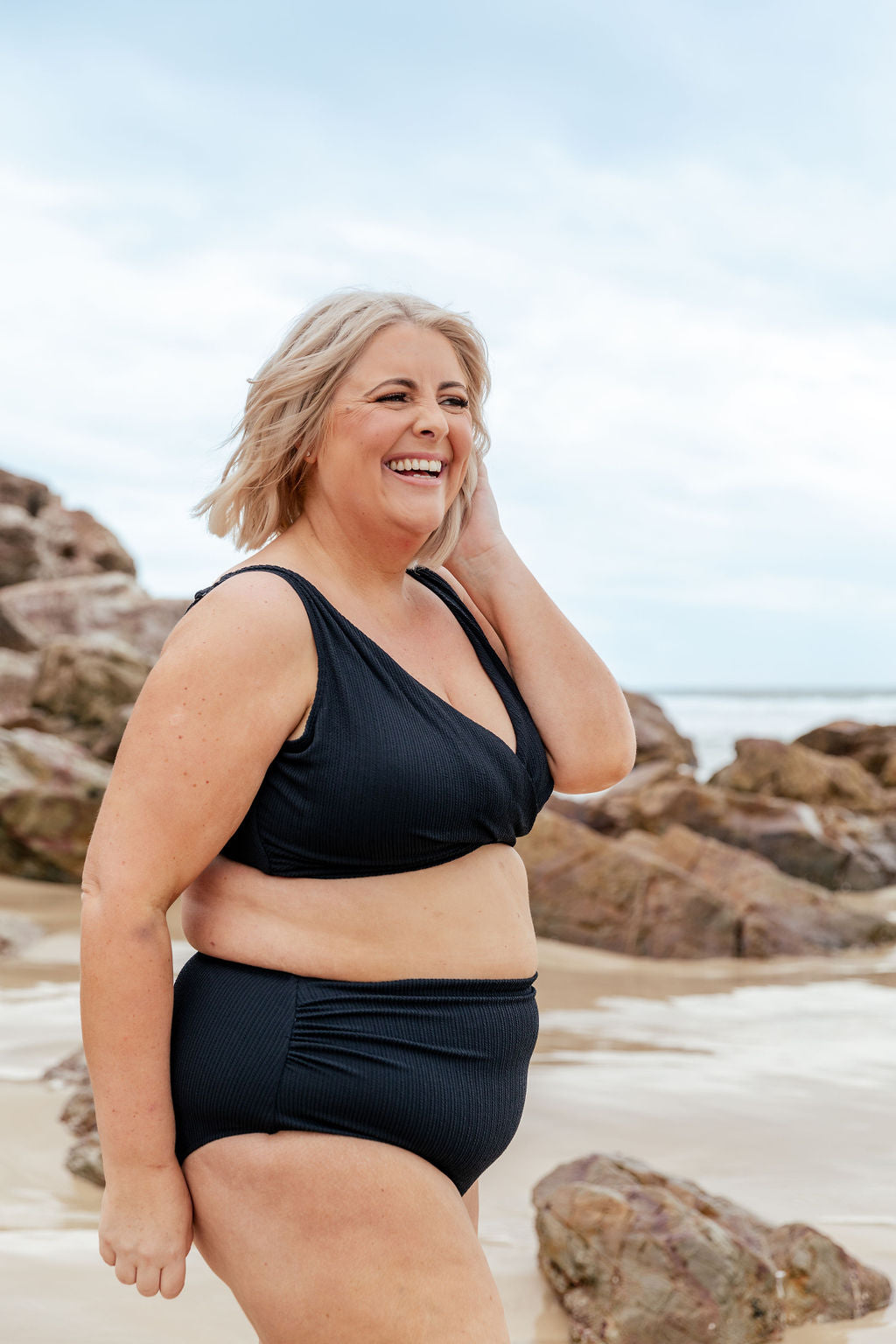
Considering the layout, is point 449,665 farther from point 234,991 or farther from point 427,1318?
point 427,1318

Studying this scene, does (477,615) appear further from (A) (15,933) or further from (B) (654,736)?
(B) (654,736)

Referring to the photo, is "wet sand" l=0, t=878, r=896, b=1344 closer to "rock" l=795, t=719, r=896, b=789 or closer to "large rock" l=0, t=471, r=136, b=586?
"rock" l=795, t=719, r=896, b=789

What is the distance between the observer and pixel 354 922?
198cm

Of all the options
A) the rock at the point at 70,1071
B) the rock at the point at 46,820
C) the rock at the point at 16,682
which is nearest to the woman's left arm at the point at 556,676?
the rock at the point at 70,1071

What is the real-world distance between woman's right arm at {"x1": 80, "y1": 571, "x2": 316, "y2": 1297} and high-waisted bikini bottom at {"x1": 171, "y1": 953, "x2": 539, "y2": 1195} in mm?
65

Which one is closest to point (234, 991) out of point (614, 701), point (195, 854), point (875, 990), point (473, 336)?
point (195, 854)

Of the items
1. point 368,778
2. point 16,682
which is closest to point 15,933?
point 368,778

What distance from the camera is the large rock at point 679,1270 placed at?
3121 mm

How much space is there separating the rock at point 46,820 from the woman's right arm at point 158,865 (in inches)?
281

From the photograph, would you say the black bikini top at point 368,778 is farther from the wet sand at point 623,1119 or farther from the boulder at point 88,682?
the boulder at point 88,682

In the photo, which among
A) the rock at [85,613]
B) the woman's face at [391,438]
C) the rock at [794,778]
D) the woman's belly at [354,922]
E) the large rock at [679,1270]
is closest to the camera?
the woman's belly at [354,922]

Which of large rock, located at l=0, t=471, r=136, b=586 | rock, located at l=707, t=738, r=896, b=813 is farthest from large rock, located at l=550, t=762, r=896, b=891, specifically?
large rock, located at l=0, t=471, r=136, b=586

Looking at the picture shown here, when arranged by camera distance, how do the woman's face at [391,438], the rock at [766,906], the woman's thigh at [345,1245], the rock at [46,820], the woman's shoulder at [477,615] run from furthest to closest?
the rock at [46,820]
the rock at [766,906]
the woman's shoulder at [477,615]
the woman's face at [391,438]
the woman's thigh at [345,1245]

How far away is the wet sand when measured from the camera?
331 centimetres
